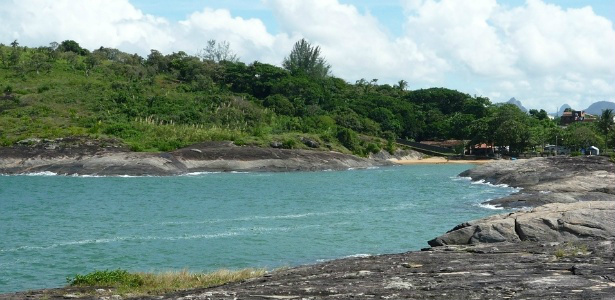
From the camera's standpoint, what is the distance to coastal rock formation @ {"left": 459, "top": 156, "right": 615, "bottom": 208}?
45688mm

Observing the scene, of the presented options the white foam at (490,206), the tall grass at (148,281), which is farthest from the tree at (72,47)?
the tall grass at (148,281)

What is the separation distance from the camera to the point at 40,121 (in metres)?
96.5

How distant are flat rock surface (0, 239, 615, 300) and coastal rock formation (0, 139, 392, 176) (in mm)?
62898

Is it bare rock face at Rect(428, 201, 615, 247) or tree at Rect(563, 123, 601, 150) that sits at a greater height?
tree at Rect(563, 123, 601, 150)

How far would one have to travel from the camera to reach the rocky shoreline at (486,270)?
14.6 metres

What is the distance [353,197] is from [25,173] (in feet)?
141

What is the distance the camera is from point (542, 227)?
82.3ft

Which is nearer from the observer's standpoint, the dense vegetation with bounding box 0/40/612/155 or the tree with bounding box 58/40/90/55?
the dense vegetation with bounding box 0/40/612/155

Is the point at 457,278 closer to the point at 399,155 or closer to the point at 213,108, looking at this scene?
the point at 213,108

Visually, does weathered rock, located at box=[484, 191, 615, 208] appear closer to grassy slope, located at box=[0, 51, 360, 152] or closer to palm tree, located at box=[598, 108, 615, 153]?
grassy slope, located at box=[0, 51, 360, 152]

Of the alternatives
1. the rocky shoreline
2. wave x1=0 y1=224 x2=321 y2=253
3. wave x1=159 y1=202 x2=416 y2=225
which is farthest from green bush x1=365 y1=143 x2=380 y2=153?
the rocky shoreline

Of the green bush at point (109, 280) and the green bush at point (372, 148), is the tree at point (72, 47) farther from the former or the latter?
the green bush at point (109, 280)

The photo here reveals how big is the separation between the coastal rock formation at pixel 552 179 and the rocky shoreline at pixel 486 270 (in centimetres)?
1754

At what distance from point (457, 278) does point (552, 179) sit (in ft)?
147
